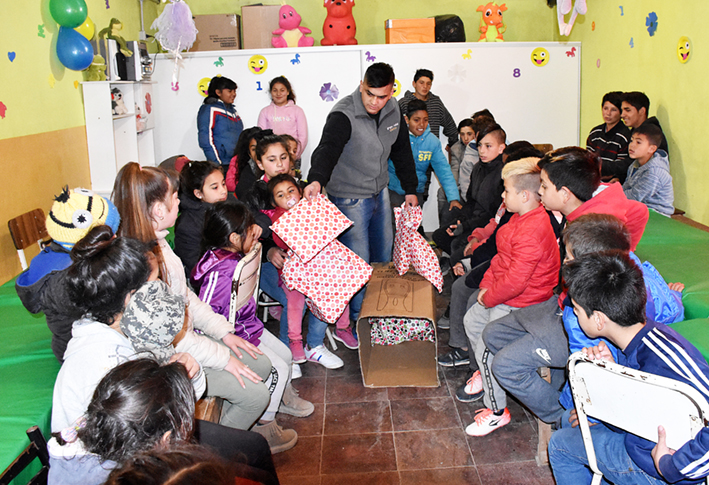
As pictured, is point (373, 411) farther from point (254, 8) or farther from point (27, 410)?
point (254, 8)

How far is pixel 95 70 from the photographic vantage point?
4227 millimetres

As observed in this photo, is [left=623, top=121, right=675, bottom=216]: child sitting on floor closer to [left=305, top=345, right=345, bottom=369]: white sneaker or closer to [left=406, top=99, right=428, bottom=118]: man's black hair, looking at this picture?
[left=406, top=99, right=428, bottom=118]: man's black hair

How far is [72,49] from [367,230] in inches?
98.3

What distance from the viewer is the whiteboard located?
5.40 meters

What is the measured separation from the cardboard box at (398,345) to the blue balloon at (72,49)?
2.64m

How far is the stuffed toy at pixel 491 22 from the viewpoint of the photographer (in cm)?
564

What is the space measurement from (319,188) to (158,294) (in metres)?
1.28

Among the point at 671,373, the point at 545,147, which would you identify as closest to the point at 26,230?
the point at 671,373

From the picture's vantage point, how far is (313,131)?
5.55 meters

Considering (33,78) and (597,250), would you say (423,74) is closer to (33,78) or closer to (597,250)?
(33,78)

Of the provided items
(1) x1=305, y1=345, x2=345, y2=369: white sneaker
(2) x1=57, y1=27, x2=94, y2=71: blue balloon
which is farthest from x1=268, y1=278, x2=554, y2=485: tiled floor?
(2) x1=57, y1=27, x2=94, y2=71: blue balloon

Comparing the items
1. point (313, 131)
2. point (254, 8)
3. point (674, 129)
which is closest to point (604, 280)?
point (674, 129)

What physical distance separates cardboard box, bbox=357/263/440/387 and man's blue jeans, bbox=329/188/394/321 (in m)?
0.19

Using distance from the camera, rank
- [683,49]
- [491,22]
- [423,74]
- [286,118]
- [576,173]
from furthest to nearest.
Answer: [491,22], [286,118], [423,74], [683,49], [576,173]
